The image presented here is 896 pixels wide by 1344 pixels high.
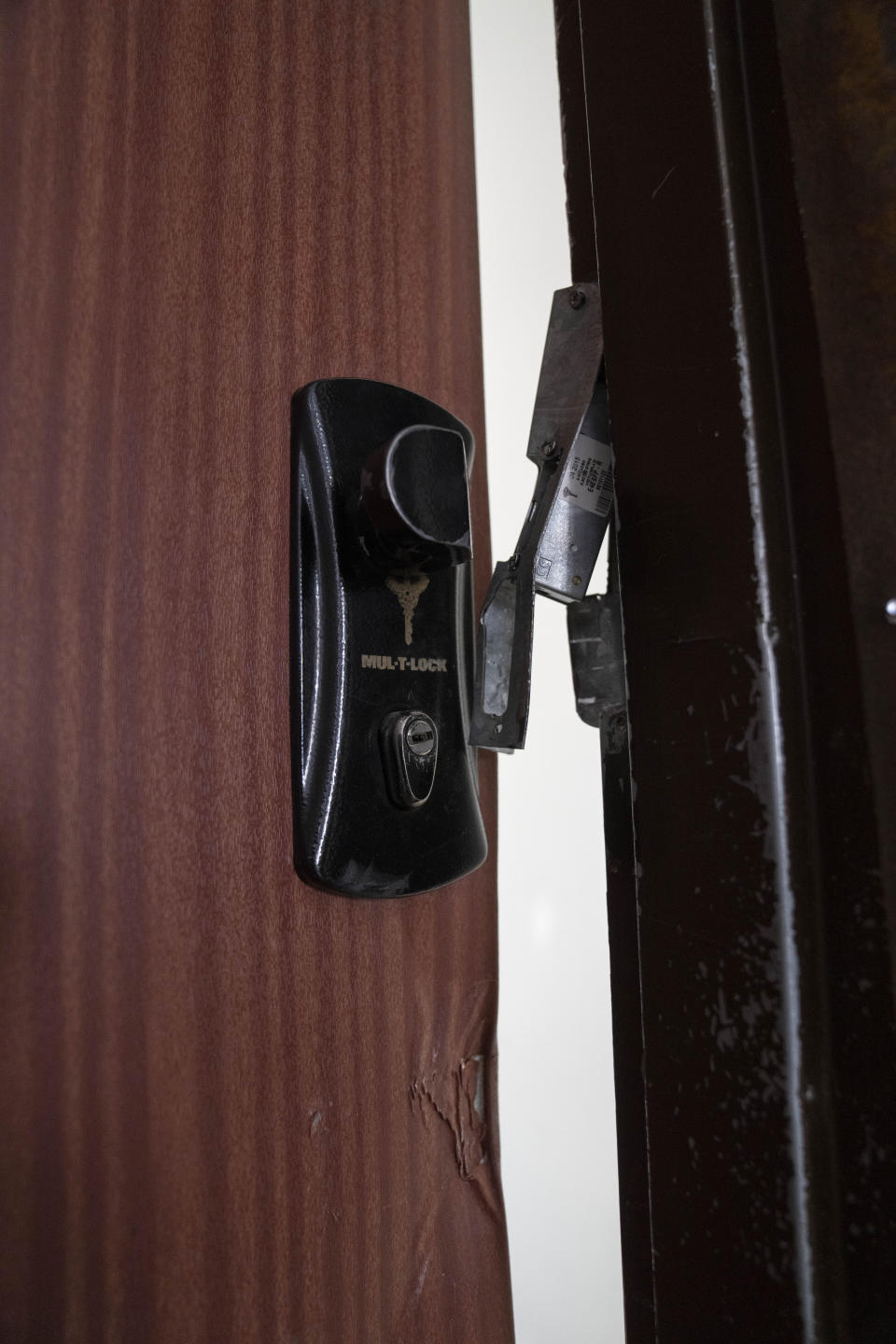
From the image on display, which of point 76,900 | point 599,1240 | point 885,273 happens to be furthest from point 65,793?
point 599,1240

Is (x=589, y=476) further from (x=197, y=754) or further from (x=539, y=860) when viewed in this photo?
(x=539, y=860)

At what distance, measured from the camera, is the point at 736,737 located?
0.24 meters

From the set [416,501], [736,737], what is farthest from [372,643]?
[736,737]

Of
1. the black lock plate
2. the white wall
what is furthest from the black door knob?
the white wall

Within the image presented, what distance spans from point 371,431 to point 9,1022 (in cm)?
25

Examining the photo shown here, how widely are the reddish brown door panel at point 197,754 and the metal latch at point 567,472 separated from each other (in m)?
0.09

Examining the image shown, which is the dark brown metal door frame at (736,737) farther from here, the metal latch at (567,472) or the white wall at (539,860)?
the white wall at (539,860)

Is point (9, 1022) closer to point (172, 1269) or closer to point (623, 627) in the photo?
point (172, 1269)

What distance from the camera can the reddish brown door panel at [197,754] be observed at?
296 mm

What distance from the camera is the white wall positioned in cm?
59

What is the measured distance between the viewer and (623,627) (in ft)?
0.91

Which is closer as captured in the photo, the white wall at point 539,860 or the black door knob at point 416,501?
the black door knob at point 416,501

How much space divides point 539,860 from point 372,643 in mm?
286

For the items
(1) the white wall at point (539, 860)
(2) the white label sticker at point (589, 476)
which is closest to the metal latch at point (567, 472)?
(2) the white label sticker at point (589, 476)
